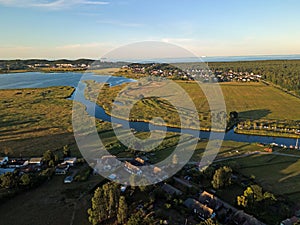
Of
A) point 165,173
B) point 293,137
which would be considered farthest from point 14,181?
point 293,137

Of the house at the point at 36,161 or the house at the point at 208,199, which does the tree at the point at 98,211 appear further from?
the house at the point at 36,161

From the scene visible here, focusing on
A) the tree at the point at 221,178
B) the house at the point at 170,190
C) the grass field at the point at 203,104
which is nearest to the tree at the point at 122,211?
the house at the point at 170,190

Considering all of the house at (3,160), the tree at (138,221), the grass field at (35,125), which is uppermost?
the grass field at (35,125)

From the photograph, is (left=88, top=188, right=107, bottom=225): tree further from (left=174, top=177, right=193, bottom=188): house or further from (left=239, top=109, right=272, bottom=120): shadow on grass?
(left=239, top=109, right=272, bottom=120): shadow on grass

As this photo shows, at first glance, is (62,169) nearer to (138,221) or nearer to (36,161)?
(36,161)

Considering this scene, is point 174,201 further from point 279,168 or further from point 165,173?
point 279,168

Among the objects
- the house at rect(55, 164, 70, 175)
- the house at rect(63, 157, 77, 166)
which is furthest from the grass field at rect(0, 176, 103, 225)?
the house at rect(63, 157, 77, 166)
